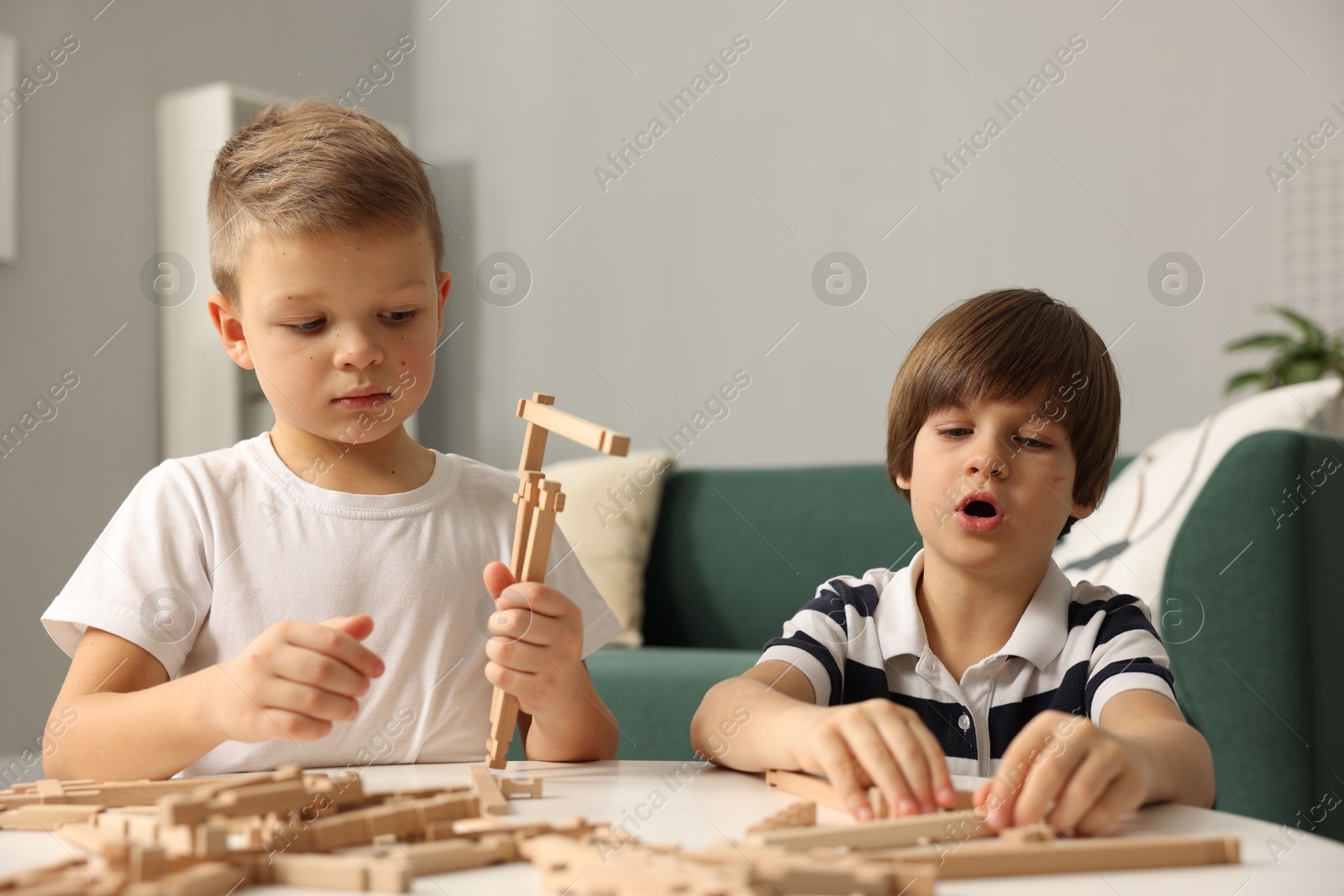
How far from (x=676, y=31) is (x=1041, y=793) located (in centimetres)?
330

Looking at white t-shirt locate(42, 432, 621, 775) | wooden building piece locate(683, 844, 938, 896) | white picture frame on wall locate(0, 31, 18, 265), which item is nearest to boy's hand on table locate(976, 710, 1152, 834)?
wooden building piece locate(683, 844, 938, 896)

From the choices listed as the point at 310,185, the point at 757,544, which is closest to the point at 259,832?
the point at 310,185

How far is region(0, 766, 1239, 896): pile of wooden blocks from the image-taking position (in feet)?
1.60

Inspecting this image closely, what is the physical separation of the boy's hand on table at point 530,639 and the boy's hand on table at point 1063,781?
34 centimetres

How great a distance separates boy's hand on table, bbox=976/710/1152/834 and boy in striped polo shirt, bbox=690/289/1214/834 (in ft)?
0.69

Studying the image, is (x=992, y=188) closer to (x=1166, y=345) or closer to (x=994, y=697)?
(x=1166, y=345)

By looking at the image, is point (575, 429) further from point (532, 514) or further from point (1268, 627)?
point (1268, 627)

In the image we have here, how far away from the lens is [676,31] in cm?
355

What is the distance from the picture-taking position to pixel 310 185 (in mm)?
968

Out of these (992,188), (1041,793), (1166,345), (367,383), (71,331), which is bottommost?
(1041,793)

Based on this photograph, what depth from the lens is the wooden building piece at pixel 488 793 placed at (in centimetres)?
66

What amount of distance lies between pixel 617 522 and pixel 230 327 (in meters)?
1.81

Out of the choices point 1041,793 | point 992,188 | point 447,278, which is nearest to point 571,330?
point 992,188

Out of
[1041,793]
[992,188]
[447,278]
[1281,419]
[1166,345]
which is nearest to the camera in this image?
[1041,793]
